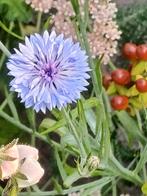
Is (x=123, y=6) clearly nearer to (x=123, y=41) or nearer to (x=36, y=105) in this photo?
(x=123, y=41)

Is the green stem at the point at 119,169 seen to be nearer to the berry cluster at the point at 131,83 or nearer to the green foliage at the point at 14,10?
the berry cluster at the point at 131,83

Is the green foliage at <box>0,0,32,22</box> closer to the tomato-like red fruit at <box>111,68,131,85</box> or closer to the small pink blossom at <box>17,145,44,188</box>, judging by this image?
the tomato-like red fruit at <box>111,68,131,85</box>

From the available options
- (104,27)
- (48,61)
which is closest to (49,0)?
(104,27)

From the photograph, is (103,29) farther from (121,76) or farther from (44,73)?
(44,73)

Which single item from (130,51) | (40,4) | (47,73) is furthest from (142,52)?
(47,73)

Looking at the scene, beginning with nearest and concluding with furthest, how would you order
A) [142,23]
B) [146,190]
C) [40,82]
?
[40,82], [146,190], [142,23]
